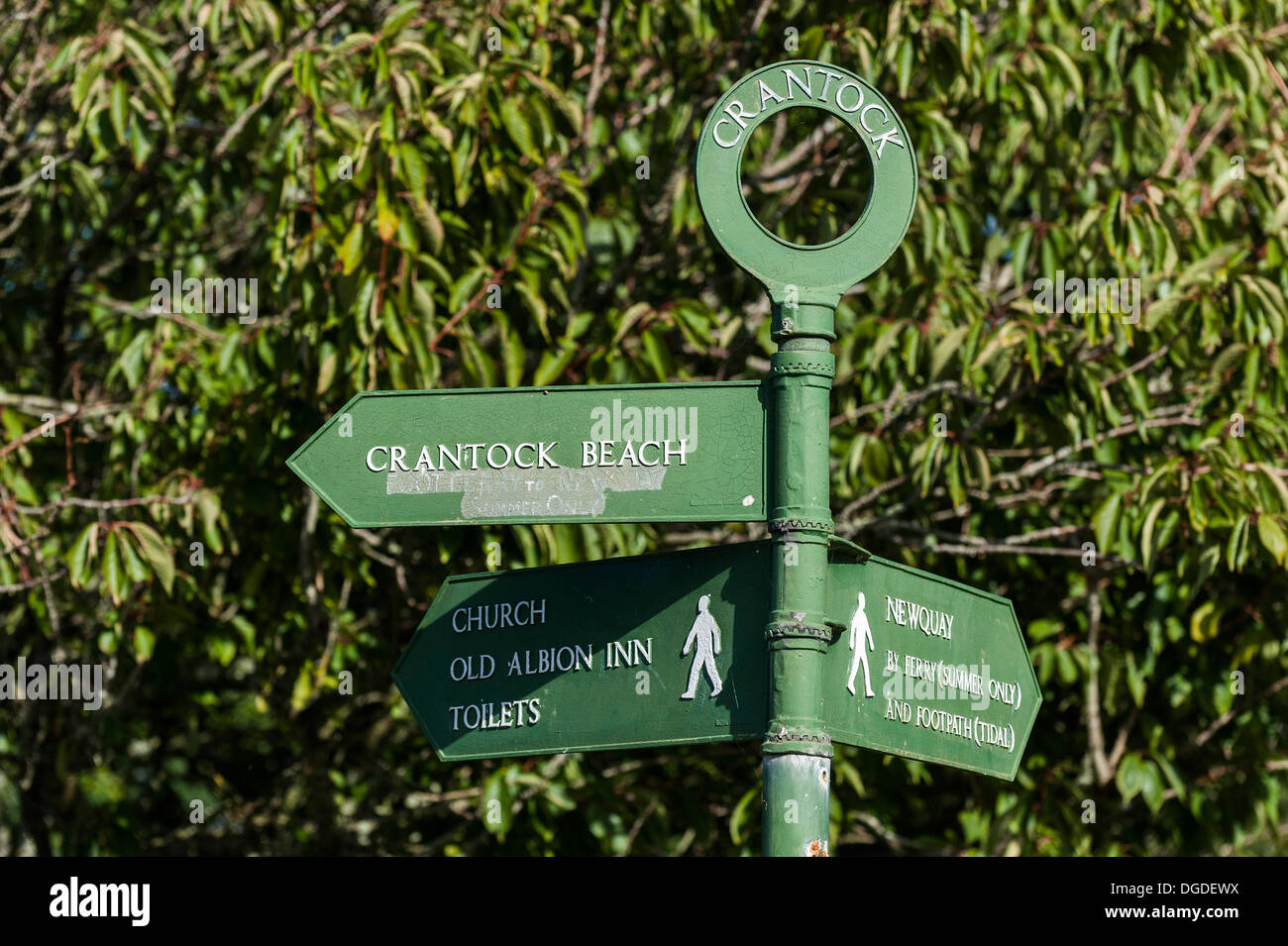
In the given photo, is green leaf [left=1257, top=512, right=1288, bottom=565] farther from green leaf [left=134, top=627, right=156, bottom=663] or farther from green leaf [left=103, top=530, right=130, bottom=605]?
green leaf [left=134, top=627, right=156, bottom=663]

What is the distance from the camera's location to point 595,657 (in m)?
2.96

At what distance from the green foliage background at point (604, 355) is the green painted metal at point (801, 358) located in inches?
100

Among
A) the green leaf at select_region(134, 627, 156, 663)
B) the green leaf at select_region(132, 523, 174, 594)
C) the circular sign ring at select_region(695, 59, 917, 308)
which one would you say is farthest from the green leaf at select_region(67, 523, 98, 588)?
the circular sign ring at select_region(695, 59, 917, 308)

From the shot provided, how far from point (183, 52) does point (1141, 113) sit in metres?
3.72

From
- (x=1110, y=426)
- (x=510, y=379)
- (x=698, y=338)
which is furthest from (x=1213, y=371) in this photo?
(x=510, y=379)

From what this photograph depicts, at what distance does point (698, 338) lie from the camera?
5.65 meters

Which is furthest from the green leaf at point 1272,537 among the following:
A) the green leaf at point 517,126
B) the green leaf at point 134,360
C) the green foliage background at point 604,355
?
the green leaf at point 134,360

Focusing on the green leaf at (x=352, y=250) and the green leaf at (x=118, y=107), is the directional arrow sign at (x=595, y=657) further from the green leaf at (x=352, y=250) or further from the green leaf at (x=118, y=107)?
the green leaf at (x=118, y=107)

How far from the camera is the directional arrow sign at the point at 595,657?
2803 mm

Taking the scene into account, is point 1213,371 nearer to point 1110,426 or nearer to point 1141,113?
point 1110,426

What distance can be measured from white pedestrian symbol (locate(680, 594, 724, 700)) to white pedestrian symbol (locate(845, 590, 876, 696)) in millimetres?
229

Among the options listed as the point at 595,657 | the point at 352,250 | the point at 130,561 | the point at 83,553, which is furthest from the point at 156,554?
the point at 595,657

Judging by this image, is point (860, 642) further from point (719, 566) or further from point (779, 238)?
point (779, 238)

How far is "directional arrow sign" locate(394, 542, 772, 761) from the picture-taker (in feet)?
9.20
